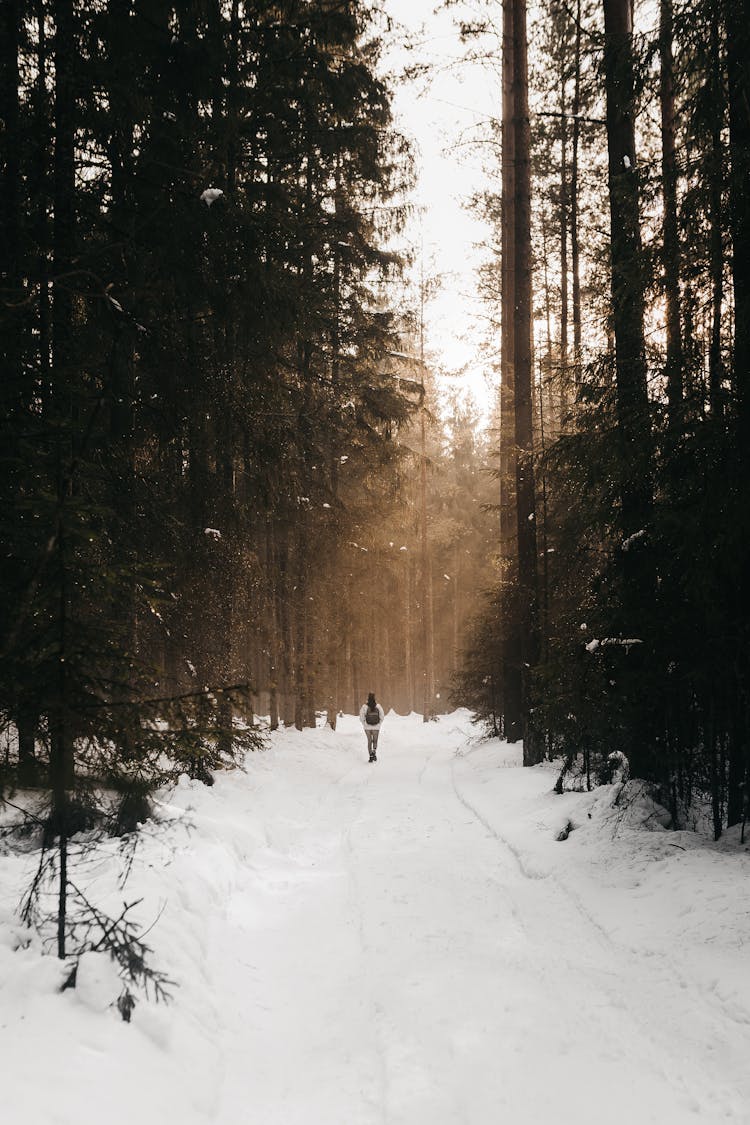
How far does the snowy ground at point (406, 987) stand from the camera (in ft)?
11.6

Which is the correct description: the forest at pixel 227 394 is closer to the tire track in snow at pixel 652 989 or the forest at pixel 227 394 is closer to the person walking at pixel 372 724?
the tire track in snow at pixel 652 989

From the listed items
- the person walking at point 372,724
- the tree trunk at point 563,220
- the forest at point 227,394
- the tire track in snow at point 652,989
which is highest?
the tree trunk at point 563,220

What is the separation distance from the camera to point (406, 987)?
4.91 metres

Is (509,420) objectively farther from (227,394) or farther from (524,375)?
(227,394)

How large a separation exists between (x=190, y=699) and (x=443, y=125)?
15765 millimetres

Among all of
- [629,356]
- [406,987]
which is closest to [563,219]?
[629,356]

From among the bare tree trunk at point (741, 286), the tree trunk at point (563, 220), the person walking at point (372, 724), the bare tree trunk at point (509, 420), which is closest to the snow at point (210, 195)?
the bare tree trunk at point (741, 286)

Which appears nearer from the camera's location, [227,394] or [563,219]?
[227,394]

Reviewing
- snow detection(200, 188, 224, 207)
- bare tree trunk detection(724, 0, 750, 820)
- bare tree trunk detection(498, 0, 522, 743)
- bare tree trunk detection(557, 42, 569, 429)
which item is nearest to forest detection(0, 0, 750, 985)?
bare tree trunk detection(724, 0, 750, 820)

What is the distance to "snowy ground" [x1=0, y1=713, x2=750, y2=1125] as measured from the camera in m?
3.55

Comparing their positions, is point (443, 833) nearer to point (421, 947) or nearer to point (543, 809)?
point (543, 809)

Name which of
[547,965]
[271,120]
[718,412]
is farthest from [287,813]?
[271,120]

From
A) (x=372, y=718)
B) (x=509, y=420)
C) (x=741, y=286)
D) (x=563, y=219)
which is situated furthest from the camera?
(x=372, y=718)

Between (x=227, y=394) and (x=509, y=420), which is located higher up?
(x=509, y=420)
